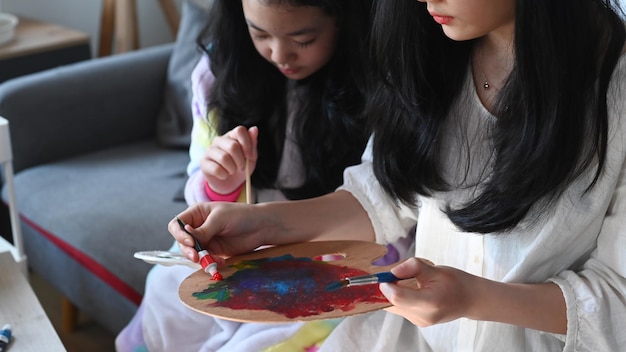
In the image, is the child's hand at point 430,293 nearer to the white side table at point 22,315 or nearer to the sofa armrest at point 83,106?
the white side table at point 22,315

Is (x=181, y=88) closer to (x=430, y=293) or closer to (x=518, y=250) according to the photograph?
(x=518, y=250)

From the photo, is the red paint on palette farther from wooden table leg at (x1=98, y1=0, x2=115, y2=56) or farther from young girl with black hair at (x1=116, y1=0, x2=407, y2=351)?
wooden table leg at (x1=98, y1=0, x2=115, y2=56)

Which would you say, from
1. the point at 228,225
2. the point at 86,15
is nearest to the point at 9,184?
the point at 228,225

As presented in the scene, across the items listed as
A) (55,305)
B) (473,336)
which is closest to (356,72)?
(473,336)

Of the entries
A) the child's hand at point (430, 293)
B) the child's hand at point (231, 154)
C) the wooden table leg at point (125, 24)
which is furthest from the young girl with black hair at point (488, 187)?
the wooden table leg at point (125, 24)

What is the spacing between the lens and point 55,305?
7.79 feet

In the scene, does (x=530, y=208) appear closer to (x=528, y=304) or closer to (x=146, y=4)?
(x=528, y=304)

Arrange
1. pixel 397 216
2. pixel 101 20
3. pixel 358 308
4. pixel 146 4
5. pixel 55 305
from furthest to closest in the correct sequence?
pixel 146 4, pixel 101 20, pixel 55 305, pixel 397 216, pixel 358 308

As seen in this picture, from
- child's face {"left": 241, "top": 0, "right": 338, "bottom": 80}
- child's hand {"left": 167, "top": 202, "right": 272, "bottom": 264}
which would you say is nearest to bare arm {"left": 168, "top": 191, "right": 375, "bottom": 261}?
child's hand {"left": 167, "top": 202, "right": 272, "bottom": 264}

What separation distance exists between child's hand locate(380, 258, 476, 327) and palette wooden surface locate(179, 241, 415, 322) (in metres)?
0.05

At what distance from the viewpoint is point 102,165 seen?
7.17 feet

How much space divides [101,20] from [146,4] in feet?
0.90

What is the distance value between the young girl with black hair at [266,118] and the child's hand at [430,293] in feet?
1.10

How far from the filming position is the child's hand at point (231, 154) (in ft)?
4.22
